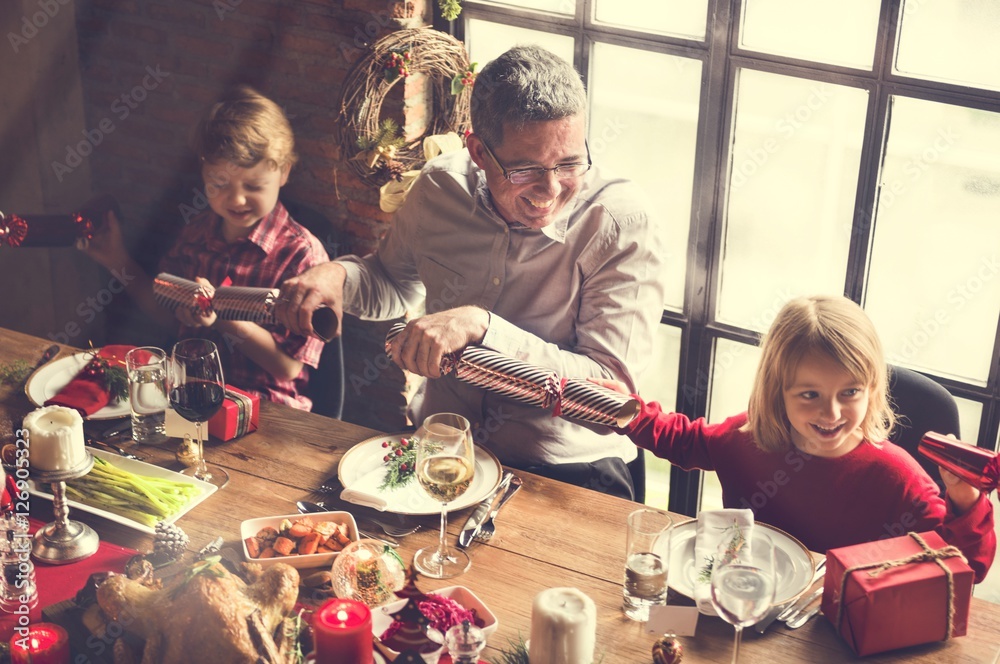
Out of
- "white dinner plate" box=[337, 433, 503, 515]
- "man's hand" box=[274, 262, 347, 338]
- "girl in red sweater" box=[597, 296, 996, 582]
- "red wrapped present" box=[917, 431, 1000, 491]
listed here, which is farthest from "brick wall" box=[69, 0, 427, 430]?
"red wrapped present" box=[917, 431, 1000, 491]

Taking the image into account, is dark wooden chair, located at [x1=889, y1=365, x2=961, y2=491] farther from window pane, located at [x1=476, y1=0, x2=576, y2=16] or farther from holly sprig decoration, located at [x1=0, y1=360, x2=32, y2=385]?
holly sprig decoration, located at [x1=0, y1=360, x2=32, y2=385]

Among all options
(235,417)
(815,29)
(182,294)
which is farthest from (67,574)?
(815,29)

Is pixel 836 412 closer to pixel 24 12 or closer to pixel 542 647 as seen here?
pixel 542 647

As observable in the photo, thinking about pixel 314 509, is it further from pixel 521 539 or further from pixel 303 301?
pixel 303 301

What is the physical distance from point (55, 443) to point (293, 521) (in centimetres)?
39

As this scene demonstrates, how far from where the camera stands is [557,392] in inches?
67.6

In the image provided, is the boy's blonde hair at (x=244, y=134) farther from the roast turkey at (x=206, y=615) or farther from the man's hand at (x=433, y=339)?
the roast turkey at (x=206, y=615)

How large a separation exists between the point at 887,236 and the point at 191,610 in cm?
184

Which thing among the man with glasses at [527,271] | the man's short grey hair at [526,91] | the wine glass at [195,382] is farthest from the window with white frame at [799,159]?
the wine glass at [195,382]

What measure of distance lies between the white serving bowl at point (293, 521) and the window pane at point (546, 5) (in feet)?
5.07

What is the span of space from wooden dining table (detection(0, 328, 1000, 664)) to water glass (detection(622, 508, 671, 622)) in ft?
0.09

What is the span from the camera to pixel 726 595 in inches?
49.4

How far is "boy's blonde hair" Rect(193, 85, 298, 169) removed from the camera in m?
2.51

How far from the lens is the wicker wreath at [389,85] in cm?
257
